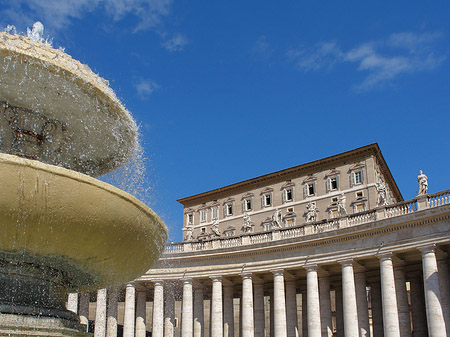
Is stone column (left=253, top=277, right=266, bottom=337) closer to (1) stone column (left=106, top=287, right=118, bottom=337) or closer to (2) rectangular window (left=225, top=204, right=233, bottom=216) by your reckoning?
(1) stone column (left=106, top=287, right=118, bottom=337)

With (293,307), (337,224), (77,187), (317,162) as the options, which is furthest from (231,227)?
(77,187)

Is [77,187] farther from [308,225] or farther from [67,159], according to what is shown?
[308,225]

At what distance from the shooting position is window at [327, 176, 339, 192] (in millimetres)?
60969

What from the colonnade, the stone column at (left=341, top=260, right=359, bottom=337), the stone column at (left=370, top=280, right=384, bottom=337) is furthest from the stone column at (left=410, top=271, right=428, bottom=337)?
the stone column at (left=341, top=260, right=359, bottom=337)

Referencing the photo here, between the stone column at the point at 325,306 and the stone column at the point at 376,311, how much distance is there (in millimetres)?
3489

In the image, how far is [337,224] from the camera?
33906 mm

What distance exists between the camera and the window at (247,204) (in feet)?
223

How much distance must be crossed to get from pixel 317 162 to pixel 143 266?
53110 mm

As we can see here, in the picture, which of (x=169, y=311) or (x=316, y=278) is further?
(x=169, y=311)

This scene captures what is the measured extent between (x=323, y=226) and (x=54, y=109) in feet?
84.2

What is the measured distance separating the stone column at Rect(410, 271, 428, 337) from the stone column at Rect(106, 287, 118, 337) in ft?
73.4

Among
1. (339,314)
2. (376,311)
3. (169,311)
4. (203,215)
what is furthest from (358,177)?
(169,311)

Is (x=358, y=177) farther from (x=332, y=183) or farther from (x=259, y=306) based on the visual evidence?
(x=259, y=306)

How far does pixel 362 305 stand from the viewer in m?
33.2
